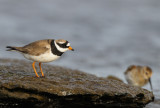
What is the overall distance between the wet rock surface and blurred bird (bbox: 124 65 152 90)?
638 centimetres

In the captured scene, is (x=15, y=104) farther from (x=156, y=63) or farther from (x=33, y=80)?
(x=156, y=63)

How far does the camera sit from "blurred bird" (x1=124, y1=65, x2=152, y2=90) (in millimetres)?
13914

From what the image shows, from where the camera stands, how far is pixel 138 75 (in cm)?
1434

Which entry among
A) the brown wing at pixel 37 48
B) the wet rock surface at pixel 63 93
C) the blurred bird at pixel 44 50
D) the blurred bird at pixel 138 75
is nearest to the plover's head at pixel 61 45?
the blurred bird at pixel 44 50

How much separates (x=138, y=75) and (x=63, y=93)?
858cm

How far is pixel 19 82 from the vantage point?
6.38 m

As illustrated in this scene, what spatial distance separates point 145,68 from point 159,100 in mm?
5628

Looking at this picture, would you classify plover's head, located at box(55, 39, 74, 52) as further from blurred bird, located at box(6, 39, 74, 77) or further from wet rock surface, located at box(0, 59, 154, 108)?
wet rock surface, located at box(0, 59, 154, 108)

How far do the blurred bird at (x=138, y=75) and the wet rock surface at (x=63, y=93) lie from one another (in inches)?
251

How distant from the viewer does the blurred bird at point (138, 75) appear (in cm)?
1391

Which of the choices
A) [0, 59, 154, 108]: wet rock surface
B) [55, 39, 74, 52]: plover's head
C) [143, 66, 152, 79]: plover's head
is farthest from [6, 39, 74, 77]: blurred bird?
[143, 66, 152, 79]: plover's head

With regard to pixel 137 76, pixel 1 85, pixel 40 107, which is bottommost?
pixel 40 107

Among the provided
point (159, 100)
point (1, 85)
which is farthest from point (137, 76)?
point (1, 85)

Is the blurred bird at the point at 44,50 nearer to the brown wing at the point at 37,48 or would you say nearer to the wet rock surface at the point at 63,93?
the brown wing at the point at 37,48
